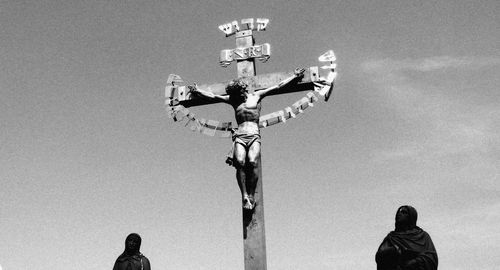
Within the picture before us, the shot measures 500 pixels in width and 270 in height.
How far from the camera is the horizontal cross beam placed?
9352mm

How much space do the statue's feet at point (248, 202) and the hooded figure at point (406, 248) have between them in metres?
1.92

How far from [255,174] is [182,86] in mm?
1900

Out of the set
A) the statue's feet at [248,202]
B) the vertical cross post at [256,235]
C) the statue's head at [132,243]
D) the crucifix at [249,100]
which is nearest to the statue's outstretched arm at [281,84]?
the crucifix at [249,100]

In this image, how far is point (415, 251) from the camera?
7.05 meters

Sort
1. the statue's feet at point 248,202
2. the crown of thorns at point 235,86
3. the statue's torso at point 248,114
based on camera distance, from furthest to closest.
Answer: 1. the crown of thorns at point 235,86
2. the statue's torso at point 248,114
3. the statue's feet at point 248,202

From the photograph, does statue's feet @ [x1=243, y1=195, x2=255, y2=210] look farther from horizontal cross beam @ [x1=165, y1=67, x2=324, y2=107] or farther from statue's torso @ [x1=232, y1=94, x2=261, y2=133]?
horizontal cross beam @ [x1=165, y1=67, x2=324, y2=107]

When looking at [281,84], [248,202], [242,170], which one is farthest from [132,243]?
[281,84]

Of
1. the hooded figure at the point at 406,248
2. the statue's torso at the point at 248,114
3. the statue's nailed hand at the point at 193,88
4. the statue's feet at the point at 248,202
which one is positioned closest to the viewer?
the hooded figure at the point at 406,248

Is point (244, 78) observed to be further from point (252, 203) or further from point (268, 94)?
A: point (252, 203)

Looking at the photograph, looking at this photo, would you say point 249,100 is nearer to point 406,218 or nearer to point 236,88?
point 236,88

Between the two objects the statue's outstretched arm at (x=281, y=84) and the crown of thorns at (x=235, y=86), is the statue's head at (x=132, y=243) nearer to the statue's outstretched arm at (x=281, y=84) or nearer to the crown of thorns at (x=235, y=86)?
the crown of thorns at (x=235, y=86)

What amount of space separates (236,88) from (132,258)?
2519 mm

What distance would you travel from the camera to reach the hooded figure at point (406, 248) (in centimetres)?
702

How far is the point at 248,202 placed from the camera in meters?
8.64
